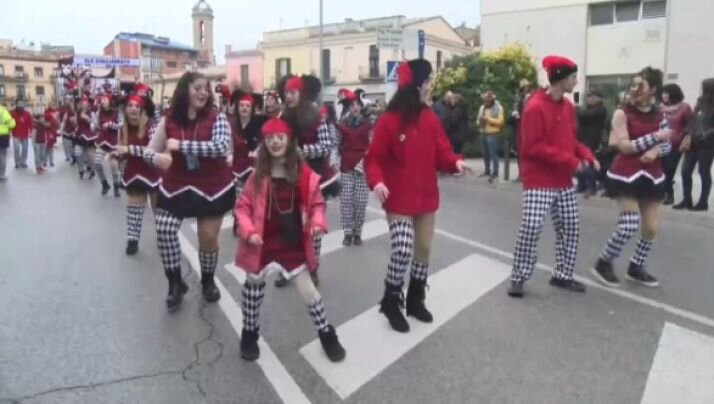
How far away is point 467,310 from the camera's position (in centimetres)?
554

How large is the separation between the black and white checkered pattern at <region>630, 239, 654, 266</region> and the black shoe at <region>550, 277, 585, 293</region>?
621 mm

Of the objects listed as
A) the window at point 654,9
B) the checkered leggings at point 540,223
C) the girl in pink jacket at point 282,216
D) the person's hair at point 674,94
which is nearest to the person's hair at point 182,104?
the girl in pink jacket at point 282,216

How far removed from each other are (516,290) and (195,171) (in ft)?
9.42

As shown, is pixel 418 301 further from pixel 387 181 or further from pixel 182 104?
pixel 182 104

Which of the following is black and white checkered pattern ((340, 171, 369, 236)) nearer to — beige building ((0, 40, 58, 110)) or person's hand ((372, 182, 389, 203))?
person's hand ((372, 182, 389, 203))

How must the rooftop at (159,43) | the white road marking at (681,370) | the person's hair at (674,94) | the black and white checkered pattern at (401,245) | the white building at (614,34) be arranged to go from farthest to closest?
1. the rooftop at (159,43)
2. the white building at (614,34)
3. the person's hair at (674,94)
4. the black and white checkered pattern at (401,245)
5. the white road marking at (681,370)

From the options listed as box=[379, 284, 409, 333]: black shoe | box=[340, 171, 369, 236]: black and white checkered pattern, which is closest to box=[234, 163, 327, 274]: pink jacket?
box=[379, 284, 409, 333]: black shoe

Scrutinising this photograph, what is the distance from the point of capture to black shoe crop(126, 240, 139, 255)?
7939mm

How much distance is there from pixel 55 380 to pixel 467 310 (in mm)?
3044

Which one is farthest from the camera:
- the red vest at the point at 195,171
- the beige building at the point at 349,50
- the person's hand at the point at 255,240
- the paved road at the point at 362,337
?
the beige building at the point at 349,50

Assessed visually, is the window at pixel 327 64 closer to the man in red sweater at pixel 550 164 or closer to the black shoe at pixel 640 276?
the black shoe at pixel 640 276

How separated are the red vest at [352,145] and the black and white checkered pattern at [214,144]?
2822 mm

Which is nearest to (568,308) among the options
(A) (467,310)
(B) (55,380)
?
(A) (467,310)

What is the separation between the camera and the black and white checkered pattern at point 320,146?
6285 mm
